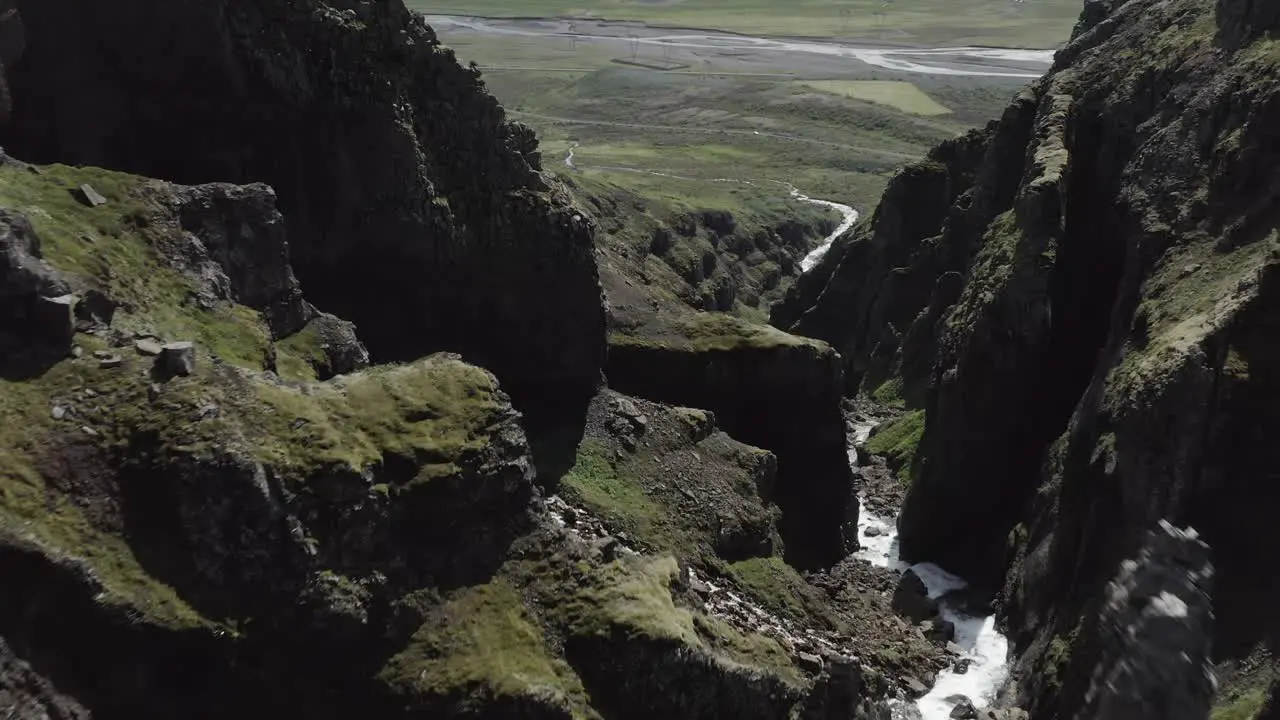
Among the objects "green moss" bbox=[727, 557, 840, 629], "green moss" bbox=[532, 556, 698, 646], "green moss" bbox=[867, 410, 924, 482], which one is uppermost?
"green moss" bbox=[532, 556, 698, 646]

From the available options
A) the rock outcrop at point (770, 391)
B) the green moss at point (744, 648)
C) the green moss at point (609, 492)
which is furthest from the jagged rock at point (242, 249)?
the rock outcrop at point (770, 391)

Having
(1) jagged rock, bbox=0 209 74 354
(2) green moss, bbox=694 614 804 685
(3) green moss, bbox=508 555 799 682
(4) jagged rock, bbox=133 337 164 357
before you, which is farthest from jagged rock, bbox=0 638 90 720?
(2) green moss, bbox=694 614 804 685

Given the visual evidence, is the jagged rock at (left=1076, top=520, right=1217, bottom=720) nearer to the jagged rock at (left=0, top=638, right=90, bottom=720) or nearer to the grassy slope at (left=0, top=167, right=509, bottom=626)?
the jagged rock at (left=0, top=638, right=90, bottom=720)

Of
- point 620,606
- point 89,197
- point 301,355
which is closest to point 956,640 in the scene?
point 620,606

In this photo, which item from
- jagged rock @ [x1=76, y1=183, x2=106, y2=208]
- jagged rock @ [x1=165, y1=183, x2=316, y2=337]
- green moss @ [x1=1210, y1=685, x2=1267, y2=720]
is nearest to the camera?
green moss @ [x1=1210, y1=685, x2=1267, y2=720]

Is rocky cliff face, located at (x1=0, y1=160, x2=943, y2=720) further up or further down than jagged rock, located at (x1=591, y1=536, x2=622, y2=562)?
further up

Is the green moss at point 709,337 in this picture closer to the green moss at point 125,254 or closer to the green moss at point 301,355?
the green moss at point 301,355
